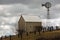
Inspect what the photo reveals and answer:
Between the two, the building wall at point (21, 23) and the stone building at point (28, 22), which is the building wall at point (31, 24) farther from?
the building wall at point (21, 23)

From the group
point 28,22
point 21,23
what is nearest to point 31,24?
point 28,22

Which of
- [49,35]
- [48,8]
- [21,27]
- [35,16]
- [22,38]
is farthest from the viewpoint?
[35,16]

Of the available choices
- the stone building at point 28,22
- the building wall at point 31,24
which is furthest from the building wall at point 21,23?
the building wall at point 31,24

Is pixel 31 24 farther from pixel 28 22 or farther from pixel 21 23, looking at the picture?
pixel 21 23

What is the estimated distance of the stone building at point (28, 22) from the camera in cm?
8355

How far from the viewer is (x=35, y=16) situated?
92000 mm

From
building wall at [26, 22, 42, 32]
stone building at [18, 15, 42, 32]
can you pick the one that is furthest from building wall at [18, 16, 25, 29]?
building wall at [26, 22, 42, 32]

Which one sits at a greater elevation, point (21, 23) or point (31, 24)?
point (21, 23)

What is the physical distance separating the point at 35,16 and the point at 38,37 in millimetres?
45502

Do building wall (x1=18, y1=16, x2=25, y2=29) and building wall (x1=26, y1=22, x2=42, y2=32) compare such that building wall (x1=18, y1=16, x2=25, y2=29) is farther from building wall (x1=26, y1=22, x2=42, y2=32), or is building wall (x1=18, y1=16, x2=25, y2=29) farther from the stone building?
building wall (x1=26, y1=22, x2=42, y2=32)

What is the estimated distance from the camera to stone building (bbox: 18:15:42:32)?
83.6 m

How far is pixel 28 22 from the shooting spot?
279 ft

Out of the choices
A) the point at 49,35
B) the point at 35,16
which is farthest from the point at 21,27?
the point at 49,35

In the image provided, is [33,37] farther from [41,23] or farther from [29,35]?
[41,23]
